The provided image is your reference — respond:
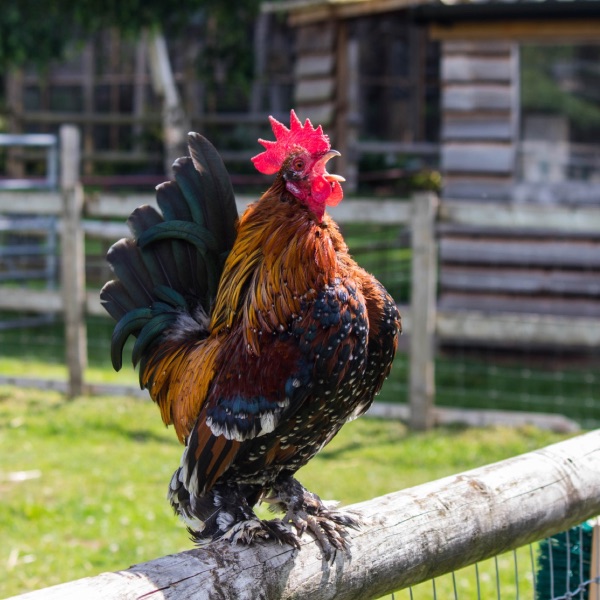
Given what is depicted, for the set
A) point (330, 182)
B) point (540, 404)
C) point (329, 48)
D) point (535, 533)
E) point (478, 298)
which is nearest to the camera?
point (535, 533)

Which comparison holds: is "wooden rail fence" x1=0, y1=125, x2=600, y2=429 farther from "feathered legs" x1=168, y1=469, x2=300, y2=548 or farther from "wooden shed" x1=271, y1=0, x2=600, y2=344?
"feathered legs" x1=168, y1=469, x2=300, y2=548

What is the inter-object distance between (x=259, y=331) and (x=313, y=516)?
1.81 ft

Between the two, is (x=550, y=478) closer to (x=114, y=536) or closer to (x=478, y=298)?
(x=114, y=536)

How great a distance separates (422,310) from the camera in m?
6.92

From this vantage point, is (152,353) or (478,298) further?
(478,298)

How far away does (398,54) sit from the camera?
20031 mm

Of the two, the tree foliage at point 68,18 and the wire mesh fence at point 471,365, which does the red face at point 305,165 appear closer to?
the wire mesh fence at point 471,365

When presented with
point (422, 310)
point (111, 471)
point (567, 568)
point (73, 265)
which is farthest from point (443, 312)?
point (567, 568)

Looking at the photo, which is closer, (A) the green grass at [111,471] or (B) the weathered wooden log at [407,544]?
(B) the weathered wooden log at [407,544]

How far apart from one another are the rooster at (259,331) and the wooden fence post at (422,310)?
3.87m

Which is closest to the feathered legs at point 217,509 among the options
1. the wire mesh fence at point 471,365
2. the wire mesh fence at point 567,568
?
the wire mesh fence at point 567,568

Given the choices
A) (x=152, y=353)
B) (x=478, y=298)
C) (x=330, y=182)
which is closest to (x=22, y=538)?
(x=152, y=353)

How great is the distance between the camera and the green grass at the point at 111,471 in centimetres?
488

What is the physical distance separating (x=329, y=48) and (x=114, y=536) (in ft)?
24.1
